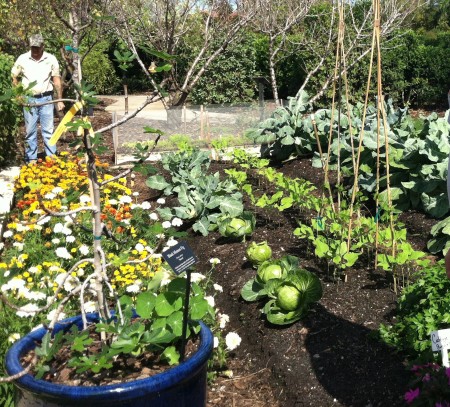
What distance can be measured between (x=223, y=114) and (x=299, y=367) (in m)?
7.97

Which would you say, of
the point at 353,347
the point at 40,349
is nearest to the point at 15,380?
the point at 40,349

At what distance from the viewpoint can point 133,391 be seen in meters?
2.28

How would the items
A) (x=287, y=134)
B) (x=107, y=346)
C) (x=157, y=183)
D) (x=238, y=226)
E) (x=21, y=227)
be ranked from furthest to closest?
(x=287, y=134), (x=157, y=183), (x=238, y=226), (x=21, y=227), (x=107, y=346)

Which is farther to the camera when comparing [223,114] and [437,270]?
[223,114]

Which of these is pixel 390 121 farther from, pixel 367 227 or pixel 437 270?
pixel 437 270

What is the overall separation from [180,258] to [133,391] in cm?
56

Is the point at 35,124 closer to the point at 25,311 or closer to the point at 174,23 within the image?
the point at 174,23

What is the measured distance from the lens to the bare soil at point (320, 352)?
Result: 10.8 ft

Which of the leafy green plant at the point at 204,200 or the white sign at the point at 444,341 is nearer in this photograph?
the white sign at the point at 444,341

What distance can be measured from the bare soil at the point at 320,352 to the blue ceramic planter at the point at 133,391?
968mm

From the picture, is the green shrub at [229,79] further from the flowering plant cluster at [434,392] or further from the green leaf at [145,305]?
the flowering plant cluster at [434,392]

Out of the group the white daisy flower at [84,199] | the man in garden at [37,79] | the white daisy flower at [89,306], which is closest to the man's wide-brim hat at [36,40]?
the man in garden at [37,79]

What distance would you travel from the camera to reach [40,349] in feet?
7.85

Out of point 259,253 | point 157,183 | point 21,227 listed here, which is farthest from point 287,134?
point 21,227
